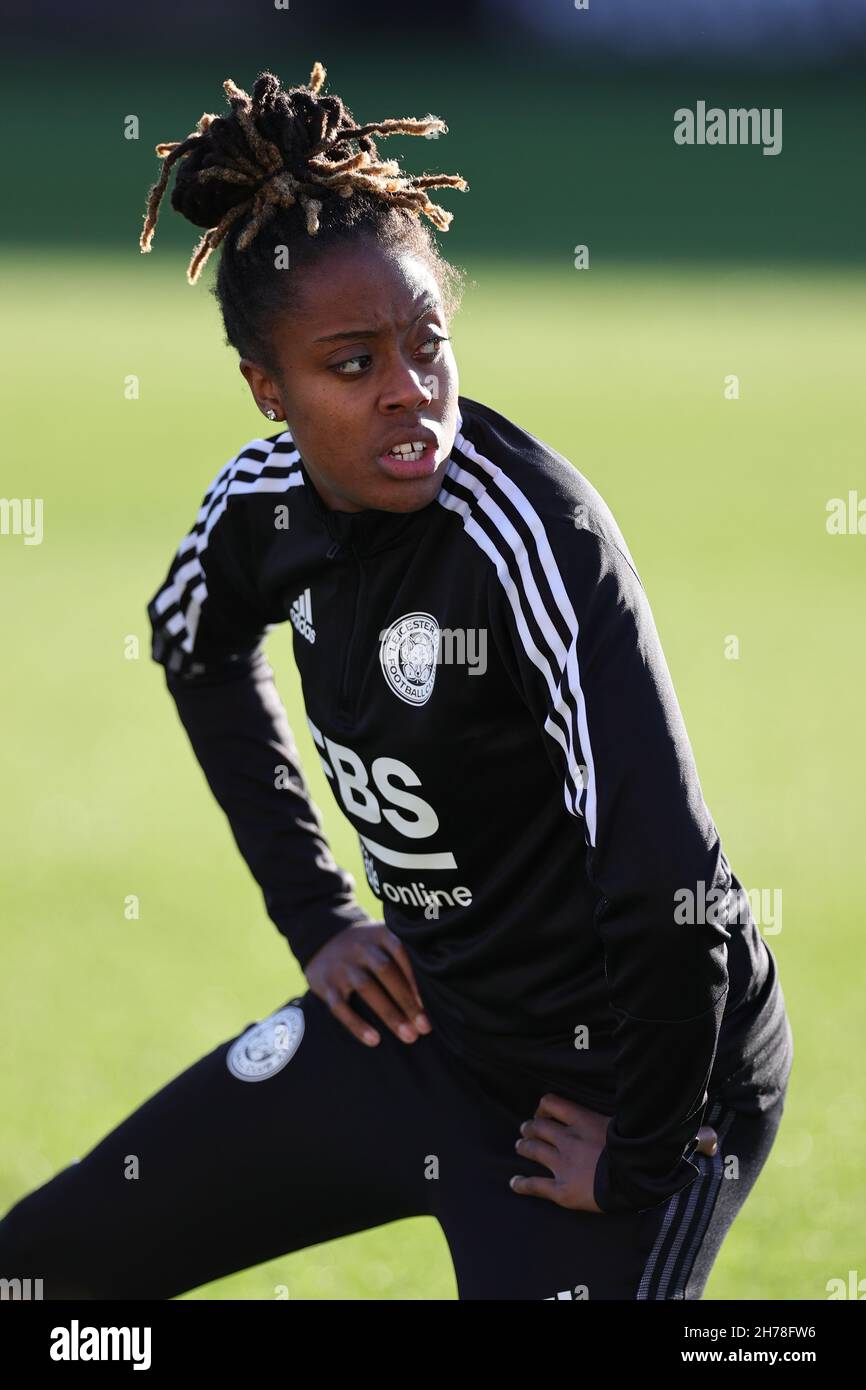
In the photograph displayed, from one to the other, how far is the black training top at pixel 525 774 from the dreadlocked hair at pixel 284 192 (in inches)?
14.4

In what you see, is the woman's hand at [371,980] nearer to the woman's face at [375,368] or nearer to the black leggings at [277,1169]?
the black leggings at [277,1169]

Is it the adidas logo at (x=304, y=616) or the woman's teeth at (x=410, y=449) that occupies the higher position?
the woman's teeth at (x=410, y=449)

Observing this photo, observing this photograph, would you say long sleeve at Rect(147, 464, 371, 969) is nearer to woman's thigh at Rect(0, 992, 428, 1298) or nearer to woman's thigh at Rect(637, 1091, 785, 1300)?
woman's thigh at Rect(0, 992, 428, 1298)

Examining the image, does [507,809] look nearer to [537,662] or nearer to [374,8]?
[537,662]

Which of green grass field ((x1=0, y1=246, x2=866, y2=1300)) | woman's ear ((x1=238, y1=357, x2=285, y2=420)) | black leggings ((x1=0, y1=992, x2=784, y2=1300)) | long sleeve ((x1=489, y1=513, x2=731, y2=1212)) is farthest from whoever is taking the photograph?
green grass field ((x1=0, y1=246, x2=866, y2=1300))

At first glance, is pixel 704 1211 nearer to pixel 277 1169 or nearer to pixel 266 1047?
pixel 277 1169

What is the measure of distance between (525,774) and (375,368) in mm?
704

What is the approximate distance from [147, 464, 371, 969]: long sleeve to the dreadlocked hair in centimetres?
91

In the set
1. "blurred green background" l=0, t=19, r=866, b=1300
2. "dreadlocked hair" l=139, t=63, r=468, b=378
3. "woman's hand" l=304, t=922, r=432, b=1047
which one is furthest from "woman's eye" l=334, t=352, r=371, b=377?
"blurred green background" l=0, t=19, r=866, b=1300

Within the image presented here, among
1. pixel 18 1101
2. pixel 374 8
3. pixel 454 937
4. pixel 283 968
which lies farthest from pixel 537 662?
pixel 374 8

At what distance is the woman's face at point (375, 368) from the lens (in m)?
2.78

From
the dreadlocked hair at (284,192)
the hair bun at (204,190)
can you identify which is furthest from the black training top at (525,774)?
the hair bun at (204,190)

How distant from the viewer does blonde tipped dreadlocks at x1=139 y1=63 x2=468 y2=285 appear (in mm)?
2852
